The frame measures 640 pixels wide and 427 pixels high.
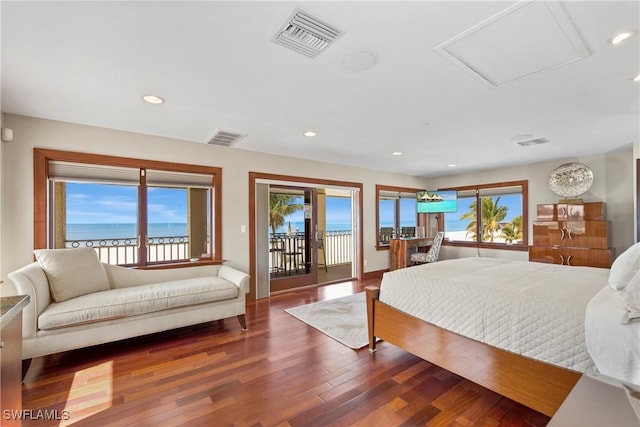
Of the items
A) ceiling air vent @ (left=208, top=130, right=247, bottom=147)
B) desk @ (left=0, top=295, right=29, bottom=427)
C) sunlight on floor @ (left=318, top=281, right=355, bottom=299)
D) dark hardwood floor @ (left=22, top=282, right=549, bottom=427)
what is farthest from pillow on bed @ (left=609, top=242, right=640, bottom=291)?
ceiling air vent @ (left=208, top=130, right=247, bottom=147)

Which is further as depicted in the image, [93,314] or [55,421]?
[93,314]

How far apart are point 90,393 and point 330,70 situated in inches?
116

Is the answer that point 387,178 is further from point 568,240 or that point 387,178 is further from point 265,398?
point 265,398

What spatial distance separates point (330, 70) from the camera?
6.77 ft

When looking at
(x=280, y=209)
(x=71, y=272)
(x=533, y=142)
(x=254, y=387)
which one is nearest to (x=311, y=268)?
(x=280, y=209)

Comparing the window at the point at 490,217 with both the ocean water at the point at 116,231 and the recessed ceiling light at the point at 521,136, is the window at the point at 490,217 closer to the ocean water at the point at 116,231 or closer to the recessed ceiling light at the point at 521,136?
the recessed ceiling light at the point at 521,136

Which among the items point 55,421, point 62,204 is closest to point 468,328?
point 55,421

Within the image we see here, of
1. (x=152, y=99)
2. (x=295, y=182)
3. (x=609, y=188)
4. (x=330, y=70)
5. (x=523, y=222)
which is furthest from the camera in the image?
(x=523, y=222)

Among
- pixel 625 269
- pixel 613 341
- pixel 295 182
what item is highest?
pixel 295 182

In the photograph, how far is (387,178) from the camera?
6.40m

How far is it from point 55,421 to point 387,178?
6006 mm

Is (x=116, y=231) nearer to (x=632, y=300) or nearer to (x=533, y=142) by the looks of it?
(x=632, y=300)

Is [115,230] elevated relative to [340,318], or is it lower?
elevated

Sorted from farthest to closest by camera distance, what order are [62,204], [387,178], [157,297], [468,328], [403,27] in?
[387,178] → [62,204] → [157,297] → [468,328] → [403,27]
